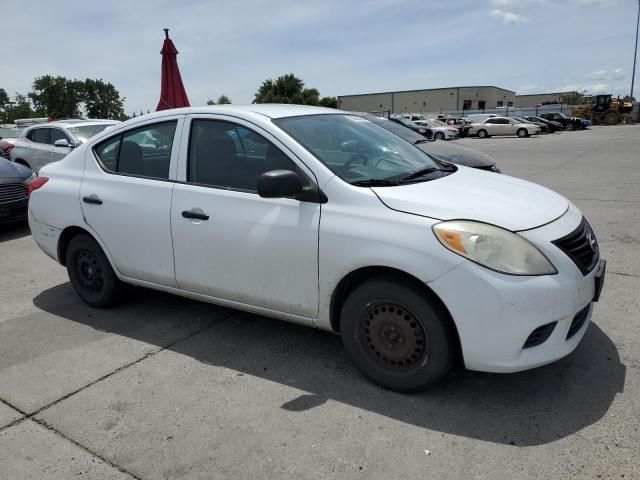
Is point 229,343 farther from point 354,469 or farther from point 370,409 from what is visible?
point 354,469

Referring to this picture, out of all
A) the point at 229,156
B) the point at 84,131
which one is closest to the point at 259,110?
the point at 229,156

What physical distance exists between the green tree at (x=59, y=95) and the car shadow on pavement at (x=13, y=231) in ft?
229

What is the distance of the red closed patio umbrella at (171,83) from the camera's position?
1079cm

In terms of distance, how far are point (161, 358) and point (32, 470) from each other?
1194 mm

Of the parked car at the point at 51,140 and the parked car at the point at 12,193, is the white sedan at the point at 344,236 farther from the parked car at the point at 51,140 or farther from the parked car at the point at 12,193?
the parked car at the point at 51,140

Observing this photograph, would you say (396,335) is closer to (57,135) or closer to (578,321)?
(578,321)

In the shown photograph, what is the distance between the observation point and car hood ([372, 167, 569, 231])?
9.33ft

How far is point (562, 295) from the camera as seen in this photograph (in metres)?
2.70

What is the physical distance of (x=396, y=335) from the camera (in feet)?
9.78

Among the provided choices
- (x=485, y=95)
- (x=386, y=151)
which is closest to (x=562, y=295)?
(x=386, y=151)

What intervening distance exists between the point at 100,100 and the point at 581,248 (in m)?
81.8

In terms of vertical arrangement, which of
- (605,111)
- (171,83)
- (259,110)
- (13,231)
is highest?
(171,83)

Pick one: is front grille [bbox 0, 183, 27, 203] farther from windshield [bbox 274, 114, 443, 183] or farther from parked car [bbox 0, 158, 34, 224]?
windshield [bbox 274, 114, 443, 183]

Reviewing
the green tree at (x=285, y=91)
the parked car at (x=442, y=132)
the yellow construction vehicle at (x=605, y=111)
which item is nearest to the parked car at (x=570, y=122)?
the yellow construction vehicle at (x=605, y=111)
